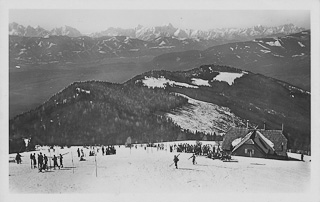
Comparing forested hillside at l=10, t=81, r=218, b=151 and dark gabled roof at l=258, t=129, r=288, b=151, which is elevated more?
forested hillside at l=10, t=81, r=218, b=151

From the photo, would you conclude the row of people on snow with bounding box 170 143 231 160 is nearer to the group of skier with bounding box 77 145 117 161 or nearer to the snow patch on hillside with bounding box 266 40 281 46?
the group of skier with bounding box 77 145 117 161

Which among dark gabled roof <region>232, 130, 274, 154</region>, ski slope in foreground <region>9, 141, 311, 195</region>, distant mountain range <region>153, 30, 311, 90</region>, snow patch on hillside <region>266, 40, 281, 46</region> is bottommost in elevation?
ski slope in foreground <region>9, 141, 311, 195</region>

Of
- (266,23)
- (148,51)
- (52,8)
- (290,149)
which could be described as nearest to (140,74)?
(148,51)

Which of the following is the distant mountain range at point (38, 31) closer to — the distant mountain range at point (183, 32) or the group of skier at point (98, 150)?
the distant mountain range at point (183, 32)

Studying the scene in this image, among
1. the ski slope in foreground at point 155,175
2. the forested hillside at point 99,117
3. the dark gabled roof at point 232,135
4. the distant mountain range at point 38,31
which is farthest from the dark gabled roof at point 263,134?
the distant mountain range at point 38,31

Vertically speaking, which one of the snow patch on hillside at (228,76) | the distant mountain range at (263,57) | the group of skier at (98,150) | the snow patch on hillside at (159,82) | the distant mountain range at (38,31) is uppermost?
the distant mountain range at (38,31)

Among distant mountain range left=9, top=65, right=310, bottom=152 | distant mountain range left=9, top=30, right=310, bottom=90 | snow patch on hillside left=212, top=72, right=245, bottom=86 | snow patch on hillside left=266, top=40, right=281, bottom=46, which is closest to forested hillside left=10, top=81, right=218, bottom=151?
distant mountain range left=9, top=65, right=310, bottom=152

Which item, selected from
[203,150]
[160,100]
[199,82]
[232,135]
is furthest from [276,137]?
[160,100]
